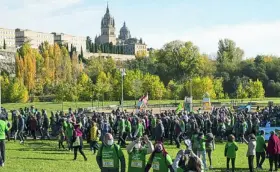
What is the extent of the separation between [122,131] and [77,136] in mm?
5632

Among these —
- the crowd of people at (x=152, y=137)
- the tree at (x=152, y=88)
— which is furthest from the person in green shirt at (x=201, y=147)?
the tree at (x=152, y=88)

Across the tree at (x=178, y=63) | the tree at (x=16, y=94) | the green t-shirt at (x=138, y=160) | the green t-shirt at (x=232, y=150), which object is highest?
the tree at (x=178, y=63)

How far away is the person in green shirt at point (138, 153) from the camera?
424 inches

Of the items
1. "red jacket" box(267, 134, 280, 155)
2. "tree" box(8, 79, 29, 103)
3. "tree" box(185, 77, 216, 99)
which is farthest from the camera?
"tree" box(185, 77, 216, 99)

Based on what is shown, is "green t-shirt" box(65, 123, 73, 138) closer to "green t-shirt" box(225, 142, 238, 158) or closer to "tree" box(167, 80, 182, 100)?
"green t-shirt" box(225, 142, 238, 158)

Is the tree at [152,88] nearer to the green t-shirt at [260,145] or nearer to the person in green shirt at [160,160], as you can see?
the green t-shirt at [260,145]

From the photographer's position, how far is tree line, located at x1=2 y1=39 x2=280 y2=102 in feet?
265

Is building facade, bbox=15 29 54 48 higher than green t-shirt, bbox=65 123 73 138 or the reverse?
higher

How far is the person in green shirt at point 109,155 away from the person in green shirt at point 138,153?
35cm

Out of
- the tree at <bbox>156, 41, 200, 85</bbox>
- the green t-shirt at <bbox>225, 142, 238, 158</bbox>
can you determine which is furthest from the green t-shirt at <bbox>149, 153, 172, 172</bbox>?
the tree at <bbox>156, 41, 200, 85</bbox>

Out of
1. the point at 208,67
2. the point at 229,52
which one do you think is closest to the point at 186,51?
the point at 208,67

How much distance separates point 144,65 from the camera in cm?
10881

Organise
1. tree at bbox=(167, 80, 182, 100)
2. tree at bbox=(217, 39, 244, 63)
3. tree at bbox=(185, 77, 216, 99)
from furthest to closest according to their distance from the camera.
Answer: tree at bbox=(217, 39, 244, 63)
tree at bbox=(167, 80, 182, 100)
tree at bbox=(185, 77, 216, 99)

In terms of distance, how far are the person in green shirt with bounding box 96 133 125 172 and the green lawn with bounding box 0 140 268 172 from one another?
20.7ft
